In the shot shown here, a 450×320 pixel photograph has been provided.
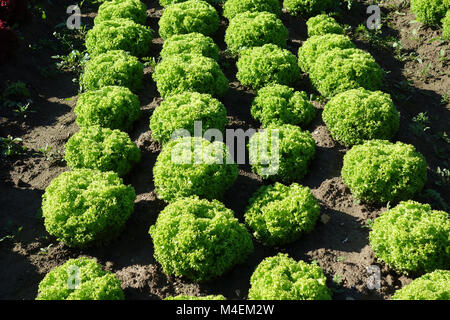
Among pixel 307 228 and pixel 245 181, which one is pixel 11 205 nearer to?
pixel 245 181

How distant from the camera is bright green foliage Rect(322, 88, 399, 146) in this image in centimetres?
957

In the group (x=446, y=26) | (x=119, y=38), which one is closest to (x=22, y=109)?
(x=119, y=38)

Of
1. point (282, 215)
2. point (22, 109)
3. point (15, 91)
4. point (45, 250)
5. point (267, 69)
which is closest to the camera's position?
point (282, 215)

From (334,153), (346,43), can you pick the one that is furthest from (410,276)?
(346,43)

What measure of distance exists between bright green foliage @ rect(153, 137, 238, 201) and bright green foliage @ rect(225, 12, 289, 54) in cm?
437

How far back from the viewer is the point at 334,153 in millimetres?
9914

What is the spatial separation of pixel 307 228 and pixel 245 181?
1.82 m

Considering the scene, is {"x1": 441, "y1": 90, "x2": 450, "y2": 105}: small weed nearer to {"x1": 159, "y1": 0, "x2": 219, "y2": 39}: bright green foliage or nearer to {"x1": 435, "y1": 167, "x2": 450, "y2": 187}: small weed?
{"x1": 435, "y1": 167, "x2": 450, "y2": 187}: small weed

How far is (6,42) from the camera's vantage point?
12.3 meters

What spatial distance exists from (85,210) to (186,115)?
2719 millimetres

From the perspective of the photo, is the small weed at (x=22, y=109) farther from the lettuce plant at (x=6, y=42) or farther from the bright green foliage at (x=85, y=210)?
the bright green foliage at (x=85, y=210)

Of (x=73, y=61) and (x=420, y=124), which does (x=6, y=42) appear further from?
(x=420, y=124)

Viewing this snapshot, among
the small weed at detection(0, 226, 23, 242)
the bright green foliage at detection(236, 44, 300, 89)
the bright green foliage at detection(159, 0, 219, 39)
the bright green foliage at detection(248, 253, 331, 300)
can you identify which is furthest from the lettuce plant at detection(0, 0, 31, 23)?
the bright green foliage at detection(248, 253, 331, 300)

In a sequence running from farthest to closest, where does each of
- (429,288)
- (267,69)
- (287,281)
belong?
(267,69), (287,281), (429,288)
